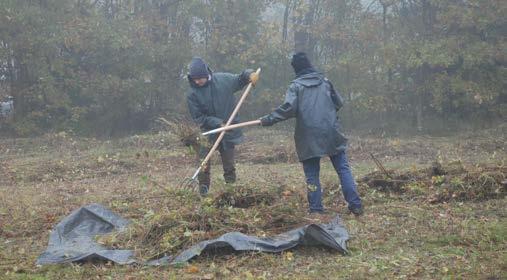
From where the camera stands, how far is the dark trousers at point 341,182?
21.0 feet

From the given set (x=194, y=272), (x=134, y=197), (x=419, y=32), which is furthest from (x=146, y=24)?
(x=194, y=272)

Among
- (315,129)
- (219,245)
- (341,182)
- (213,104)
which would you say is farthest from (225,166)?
(219,245)

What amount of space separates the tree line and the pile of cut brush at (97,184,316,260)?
10743 mm

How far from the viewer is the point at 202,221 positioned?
17.9 feet

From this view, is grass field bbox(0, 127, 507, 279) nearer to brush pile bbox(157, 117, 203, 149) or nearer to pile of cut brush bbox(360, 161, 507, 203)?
pile of cut brush bbox(360, 161, 507, 203)

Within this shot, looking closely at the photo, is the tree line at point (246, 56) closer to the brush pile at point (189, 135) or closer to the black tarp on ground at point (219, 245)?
the brush pile at point (189, 135)

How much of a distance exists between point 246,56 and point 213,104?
1092 centimetres

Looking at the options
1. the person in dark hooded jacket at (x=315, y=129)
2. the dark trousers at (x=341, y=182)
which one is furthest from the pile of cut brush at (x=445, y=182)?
the person in dark hooded jacket at (x=315, y=129)

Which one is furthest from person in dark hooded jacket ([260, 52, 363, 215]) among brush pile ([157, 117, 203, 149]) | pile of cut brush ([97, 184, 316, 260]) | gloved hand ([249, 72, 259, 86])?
brush pile ([157, 117, 203, 149])

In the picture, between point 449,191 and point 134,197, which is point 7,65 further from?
point 449,191

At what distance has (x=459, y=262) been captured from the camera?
462 cm

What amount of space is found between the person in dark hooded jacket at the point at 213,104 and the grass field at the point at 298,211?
0.39 m

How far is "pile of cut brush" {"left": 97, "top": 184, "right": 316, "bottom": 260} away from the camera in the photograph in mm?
5172

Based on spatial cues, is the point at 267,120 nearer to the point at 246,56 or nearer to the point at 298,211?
the point at 298,211
